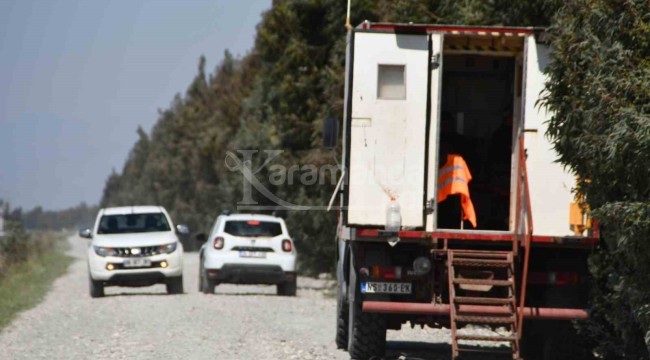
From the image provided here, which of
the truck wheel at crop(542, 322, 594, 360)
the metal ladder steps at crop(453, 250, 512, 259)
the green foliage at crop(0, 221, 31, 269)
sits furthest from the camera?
the green foliage at crop(0, 221, 31, 269)

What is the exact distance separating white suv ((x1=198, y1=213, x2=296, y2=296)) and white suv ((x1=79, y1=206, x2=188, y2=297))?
743mm

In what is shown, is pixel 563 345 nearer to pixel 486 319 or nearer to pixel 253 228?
pixel 486 319

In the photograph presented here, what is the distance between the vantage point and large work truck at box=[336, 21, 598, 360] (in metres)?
13.8

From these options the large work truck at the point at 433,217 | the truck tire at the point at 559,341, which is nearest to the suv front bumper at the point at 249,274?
the large work truck at the point at 433,217

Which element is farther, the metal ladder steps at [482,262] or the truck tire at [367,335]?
the truck tire at [367,335]

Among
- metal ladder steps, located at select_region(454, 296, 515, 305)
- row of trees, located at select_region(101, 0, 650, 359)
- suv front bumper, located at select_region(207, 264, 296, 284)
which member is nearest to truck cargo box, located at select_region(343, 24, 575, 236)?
row of trees, located at select_region(101, 0, 650, 359)

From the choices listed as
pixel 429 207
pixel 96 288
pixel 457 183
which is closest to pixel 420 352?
pixel 457 183

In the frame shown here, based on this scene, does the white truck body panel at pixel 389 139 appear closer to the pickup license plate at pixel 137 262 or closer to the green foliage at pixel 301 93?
the green foliage at pixel 301 93

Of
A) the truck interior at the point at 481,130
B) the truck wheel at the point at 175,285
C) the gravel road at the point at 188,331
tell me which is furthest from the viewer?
the truck wheel at the point at 175,285

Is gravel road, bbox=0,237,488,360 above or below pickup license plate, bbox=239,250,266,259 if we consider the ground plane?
below

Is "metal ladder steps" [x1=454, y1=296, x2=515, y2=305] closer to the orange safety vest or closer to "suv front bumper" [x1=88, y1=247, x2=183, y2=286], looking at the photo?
the orange safety vest

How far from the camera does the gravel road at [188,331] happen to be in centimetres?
1529

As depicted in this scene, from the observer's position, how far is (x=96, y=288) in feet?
88.7

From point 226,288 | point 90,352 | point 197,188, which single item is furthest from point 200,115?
point 90,352
